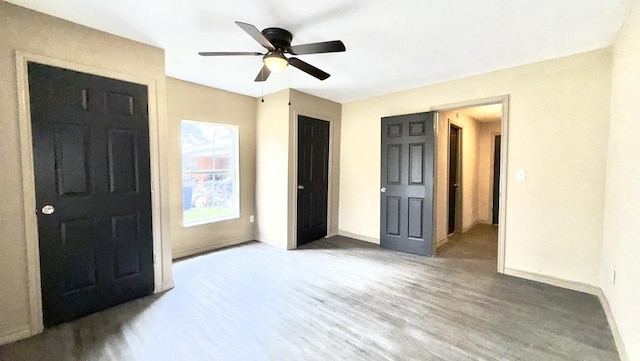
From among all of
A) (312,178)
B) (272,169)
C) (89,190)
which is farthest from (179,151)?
(312,178)

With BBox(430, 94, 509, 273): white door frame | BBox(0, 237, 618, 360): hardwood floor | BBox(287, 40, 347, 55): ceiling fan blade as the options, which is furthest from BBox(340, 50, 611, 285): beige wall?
BBox(287, 40, 347, 55): ceiling fan blade

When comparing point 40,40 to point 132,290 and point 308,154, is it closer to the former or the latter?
point 132,290

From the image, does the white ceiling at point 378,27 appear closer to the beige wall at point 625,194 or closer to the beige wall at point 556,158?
the beige wall at point 556,158

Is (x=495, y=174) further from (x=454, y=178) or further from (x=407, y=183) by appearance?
(x=407, y=183)

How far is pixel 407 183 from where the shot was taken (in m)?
4.00

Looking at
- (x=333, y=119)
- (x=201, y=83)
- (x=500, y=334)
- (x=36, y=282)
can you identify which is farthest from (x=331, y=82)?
(x=36, y=282)

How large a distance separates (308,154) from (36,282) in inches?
129

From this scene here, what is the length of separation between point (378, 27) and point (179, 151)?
293 cm

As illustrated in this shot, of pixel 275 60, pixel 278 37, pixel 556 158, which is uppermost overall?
pixel 278 37

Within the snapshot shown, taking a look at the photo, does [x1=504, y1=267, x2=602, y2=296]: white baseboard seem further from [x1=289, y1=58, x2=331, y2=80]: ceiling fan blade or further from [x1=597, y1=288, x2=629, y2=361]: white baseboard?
[x1=289, y1=58, x2=331, y2=80]: ceiling fan blade

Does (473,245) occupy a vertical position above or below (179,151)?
below

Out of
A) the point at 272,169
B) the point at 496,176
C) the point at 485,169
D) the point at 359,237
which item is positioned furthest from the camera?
the point at 485,169

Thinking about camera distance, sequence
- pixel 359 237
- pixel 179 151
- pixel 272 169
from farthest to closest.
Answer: pixel 359 237
pixel 272 169
pixel 179 151

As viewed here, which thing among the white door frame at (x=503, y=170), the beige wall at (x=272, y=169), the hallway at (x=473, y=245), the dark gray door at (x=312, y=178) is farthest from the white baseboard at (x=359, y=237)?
the white door frame at (x=503, y=170)
